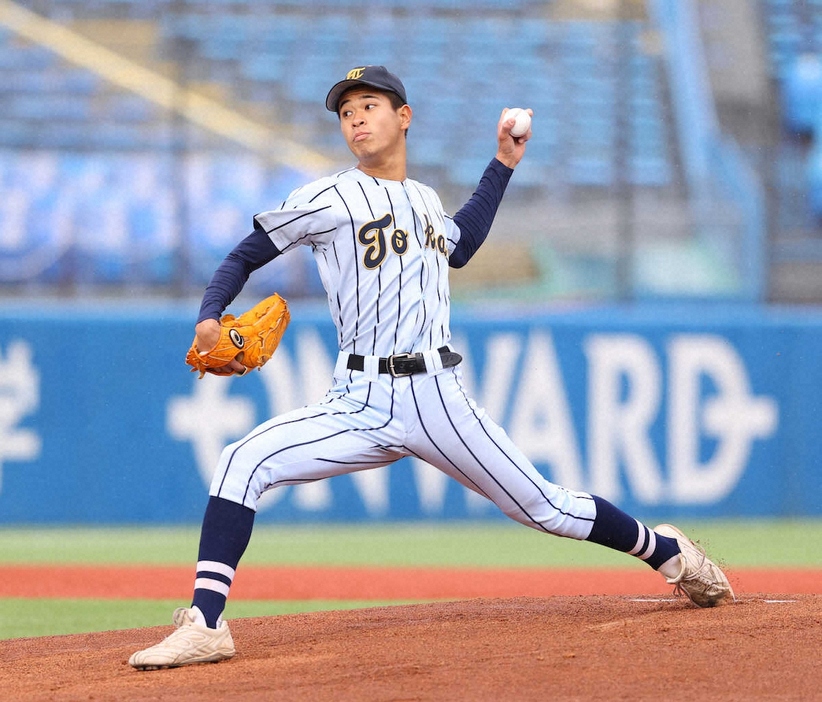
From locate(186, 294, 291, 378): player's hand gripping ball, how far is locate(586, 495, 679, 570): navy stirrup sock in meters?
1.12

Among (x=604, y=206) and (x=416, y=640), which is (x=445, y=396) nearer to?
(x=416, y=640)

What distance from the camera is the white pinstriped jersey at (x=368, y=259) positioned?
142 inches

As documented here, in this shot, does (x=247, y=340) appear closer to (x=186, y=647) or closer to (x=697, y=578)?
(x=186, y=647)

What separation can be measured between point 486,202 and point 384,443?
100 cm

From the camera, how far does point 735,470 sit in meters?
8.29

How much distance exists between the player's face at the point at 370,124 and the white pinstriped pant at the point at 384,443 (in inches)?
26.3

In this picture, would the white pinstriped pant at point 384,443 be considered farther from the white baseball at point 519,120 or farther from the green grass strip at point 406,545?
the green grass strip at point 406,545

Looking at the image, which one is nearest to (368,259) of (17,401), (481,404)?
(481,404)

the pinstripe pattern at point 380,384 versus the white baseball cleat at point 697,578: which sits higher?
the pinstripe pattern at point 380,384

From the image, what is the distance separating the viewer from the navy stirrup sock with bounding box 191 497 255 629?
3379 millimetres

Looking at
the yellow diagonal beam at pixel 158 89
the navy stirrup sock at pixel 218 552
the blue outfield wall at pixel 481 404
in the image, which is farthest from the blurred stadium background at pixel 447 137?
the navy stirrup sock at pixel 218 552

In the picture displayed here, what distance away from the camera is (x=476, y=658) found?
11.2ft

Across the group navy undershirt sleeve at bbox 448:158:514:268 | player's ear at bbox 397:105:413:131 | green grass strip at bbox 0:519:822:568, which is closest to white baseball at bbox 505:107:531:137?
navy undershirt sleeve at bbox 448:158:514:268

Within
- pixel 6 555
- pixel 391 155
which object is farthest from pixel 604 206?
pixel 391 155
